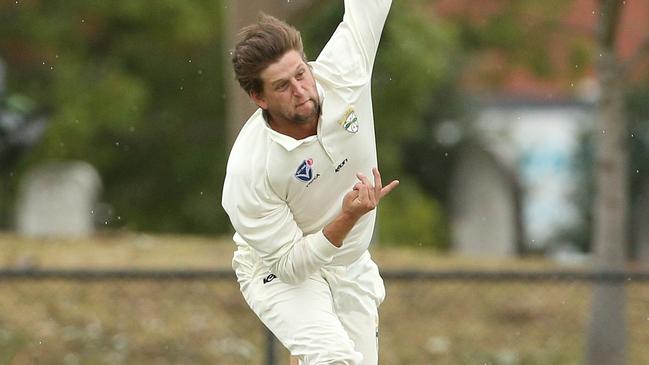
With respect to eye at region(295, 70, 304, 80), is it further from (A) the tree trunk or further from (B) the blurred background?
(A) the tree trunk

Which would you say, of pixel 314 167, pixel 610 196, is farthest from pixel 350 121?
pixel 610 196

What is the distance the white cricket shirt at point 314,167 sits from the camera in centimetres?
602

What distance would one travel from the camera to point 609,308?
10.3 meters

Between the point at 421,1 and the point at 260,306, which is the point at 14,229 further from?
the point at 260,306

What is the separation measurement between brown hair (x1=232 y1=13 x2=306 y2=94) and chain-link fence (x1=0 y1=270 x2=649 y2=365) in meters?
4.35

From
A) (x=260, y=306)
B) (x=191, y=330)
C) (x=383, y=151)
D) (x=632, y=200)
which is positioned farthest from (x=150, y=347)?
(x=632, y=200)

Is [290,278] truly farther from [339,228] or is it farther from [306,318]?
[339,228]

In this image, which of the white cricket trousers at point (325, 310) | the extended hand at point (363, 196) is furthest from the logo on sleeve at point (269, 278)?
the extended hand at point (363, 196)

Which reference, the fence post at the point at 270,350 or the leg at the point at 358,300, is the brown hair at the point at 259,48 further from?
the fence post at the point at 270,350

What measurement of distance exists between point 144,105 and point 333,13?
5.91m

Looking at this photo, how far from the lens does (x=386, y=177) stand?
741 inches

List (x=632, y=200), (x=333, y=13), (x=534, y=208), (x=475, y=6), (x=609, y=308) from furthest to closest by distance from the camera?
(x=534, y=208)
(x=632, y=200)
(x=475, y=6)
(x=333, y=13)
(x=609, y=308)

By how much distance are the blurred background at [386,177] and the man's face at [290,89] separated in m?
3.09

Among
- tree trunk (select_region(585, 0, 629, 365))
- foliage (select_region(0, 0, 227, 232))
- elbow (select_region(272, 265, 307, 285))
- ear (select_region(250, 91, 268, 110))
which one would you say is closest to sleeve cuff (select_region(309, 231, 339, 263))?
elbow (select_region(272, 265, 307, 285))
